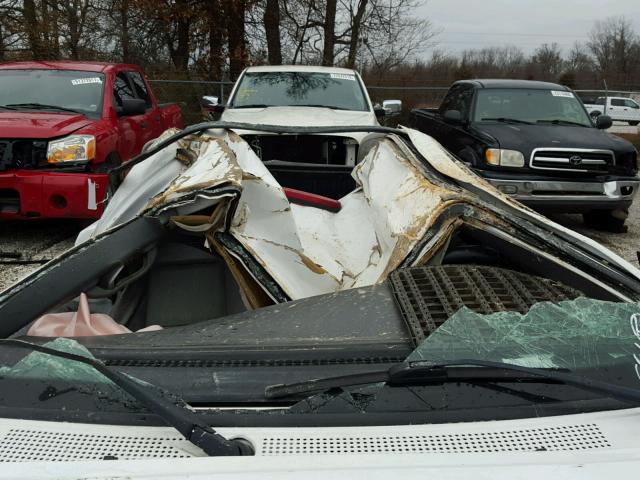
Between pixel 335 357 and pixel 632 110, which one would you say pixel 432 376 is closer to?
pixel 335 357

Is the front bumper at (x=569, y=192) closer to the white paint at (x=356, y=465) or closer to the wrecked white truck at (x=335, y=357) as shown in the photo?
the wrecked white truck at (x=335, y=357)

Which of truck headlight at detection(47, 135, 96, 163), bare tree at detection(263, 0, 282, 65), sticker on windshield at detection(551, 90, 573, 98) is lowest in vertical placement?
truck headlight at detection(47, 135, 96, 163)

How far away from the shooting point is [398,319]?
4.75 feet

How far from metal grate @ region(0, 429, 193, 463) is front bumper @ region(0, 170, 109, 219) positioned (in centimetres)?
453

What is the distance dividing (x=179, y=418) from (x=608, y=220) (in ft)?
24.1

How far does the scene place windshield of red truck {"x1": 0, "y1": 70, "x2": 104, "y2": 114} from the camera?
6246 millimetres

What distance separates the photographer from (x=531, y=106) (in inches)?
309

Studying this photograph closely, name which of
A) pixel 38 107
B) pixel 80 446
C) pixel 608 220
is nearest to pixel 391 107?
pixel 608 220

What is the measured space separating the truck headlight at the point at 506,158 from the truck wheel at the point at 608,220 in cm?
123

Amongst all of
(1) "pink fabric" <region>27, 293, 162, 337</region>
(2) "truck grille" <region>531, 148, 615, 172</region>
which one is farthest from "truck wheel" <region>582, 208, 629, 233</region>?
(1) "pink fabric" <region>27, 293, 162, 337</region>

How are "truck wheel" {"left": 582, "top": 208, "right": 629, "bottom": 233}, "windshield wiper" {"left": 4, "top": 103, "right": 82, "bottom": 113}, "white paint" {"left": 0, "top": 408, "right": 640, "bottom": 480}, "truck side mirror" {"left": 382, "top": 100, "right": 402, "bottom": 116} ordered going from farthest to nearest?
"truck side mirror" {"left": 382, "top": 100, "right": 402, "bottom": 116}
"truck wheel" {"left": 582, "top": 208, "right": 629, "bottom": 233}
"windshield wiper" {"left": 4, "top": 103, "right": 82, "bottom": 113}
"white paint" {"left": 0, "top": 408, "right": 640, "bottom": 480}

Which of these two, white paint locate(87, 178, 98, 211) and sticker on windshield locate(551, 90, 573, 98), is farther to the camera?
sticker on windshield locate(551, 90, 573, 98)

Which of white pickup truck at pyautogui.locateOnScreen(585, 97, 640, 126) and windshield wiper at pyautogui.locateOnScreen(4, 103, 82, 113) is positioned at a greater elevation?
white pickup truck at pyautogui.locateOnScreen(585, 97, 640, 126)

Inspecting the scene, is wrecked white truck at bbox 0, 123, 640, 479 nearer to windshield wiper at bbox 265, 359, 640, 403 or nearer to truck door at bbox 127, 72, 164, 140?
windshield wiper at bbox 265, 359, 640, 403
